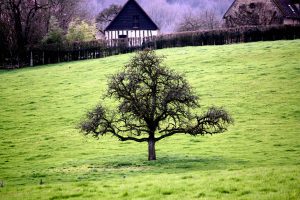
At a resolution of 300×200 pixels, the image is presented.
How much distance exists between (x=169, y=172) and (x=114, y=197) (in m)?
5.57

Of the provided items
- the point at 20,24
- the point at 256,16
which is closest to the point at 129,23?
the point at 20,24

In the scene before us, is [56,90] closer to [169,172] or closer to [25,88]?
[25,88]

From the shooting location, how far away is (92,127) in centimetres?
2362

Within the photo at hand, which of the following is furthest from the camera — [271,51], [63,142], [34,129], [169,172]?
[271,51]

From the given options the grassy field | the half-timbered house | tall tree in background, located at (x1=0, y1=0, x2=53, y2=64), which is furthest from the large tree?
the half-timbered house

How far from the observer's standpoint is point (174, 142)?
→ 29766 millimetres

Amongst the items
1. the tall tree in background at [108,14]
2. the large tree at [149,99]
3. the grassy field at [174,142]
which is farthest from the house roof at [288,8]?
the large tree at [149,99]

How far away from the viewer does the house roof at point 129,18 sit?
83250 mm

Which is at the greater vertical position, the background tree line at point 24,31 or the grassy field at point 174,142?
the background tree line at point 24,31

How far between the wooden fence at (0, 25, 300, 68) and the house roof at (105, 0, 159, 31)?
50.9ft

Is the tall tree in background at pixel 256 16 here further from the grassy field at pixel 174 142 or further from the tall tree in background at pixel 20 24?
the tall tree in background at pixel 20 24

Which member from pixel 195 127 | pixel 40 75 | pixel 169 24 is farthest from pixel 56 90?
pixel 169 24

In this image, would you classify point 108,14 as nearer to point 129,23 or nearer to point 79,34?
point 129,23

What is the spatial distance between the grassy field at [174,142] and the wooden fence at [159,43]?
17.8ft
